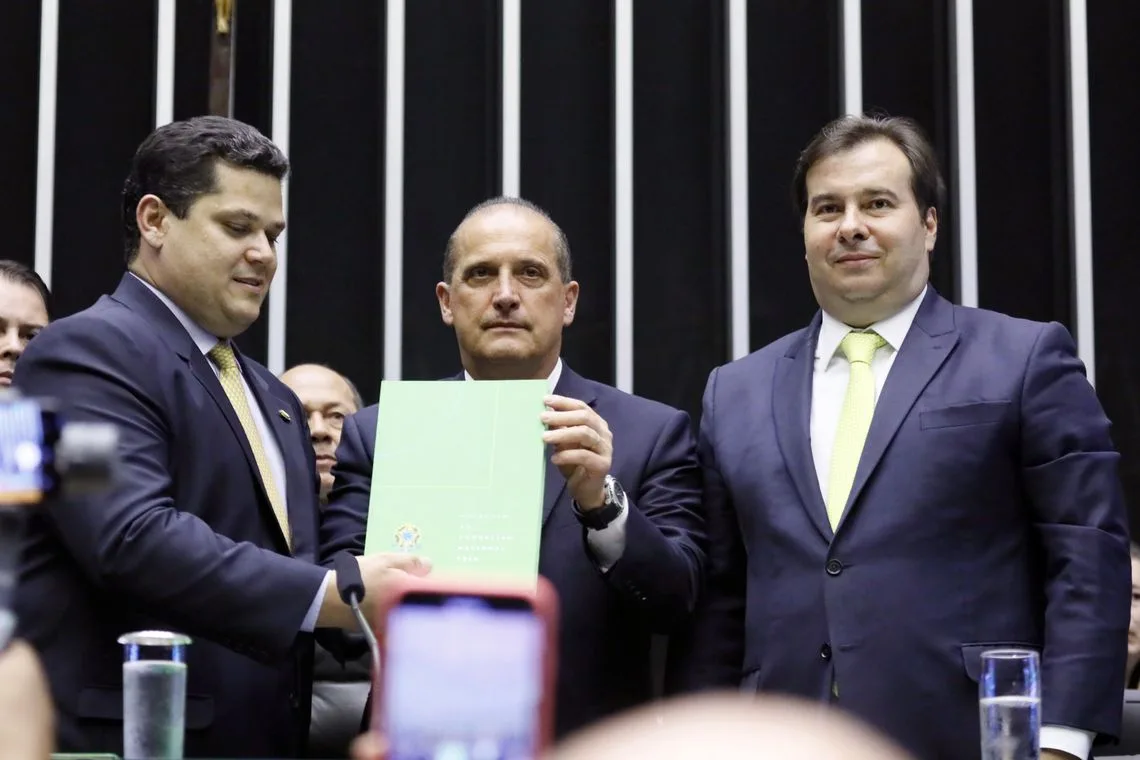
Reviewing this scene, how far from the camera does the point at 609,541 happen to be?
2801 mm

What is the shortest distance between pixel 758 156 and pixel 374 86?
1457mm

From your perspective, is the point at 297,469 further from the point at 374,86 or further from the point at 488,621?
the point at 374,86

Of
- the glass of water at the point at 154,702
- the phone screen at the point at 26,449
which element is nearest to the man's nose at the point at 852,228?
the glass of water at the point at 154,702

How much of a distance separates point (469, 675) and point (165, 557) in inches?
57.7

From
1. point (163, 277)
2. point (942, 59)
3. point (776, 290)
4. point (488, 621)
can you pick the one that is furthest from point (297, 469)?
point (942, 59)

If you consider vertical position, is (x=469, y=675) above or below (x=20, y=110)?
below

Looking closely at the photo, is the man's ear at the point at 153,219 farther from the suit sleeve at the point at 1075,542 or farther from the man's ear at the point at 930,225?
the suit sleeve at the point at 1075,542

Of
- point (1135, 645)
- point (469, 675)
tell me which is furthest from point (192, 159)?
point (1135, 645)

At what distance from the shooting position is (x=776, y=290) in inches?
235

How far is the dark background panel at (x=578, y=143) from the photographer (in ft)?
19.7

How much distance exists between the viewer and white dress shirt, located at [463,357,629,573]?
2.79 m

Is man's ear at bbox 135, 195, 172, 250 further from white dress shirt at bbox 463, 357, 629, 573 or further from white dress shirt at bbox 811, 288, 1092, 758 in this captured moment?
white dress shirt at bbox 811, 288, 1092, 758

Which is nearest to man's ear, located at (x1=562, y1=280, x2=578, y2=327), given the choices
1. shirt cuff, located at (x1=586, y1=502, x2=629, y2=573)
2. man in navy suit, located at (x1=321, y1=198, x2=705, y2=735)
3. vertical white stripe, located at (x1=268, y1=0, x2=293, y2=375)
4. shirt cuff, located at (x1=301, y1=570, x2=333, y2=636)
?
man in navy suit, located at (x1=321, y1=198, x2=705, y2=735)

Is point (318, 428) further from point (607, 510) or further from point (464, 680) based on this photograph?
point (464, 680)
